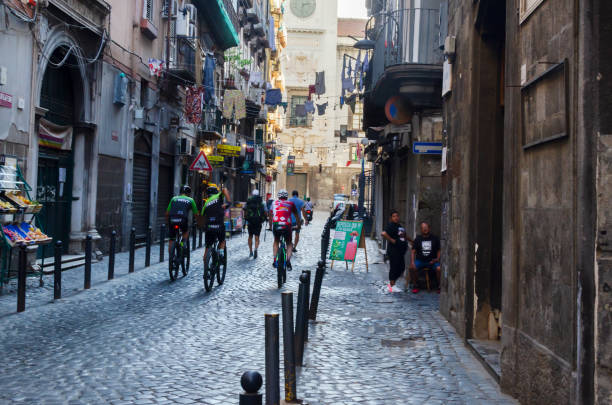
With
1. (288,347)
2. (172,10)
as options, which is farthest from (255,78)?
(288,347)

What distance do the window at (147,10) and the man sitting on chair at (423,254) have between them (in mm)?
11330

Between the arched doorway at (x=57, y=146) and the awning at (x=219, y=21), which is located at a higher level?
the awning at (x=219, y=21)

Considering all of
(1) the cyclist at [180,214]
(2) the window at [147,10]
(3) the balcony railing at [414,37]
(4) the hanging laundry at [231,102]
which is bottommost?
(1) the cyclist at [180,214]

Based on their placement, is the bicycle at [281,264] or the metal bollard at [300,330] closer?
the metal bollard at [300,330]

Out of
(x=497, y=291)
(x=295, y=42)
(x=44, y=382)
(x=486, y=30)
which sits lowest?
(x=44, y=382)

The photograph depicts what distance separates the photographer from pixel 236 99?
31125 millimetres

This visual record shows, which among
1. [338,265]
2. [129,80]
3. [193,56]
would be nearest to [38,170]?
[129,80]

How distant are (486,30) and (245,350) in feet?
15.3

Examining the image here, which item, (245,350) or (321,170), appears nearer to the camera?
(245,350)

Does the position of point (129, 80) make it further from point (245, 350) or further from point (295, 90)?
point (295, 90)

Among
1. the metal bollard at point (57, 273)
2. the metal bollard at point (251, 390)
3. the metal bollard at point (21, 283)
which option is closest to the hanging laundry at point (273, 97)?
the metal bollard at point (57, 273)

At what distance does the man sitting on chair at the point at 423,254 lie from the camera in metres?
12.9

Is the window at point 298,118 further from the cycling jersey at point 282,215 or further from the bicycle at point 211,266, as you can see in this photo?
the bicycle at point 211,266

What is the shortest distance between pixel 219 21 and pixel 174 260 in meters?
19.7
